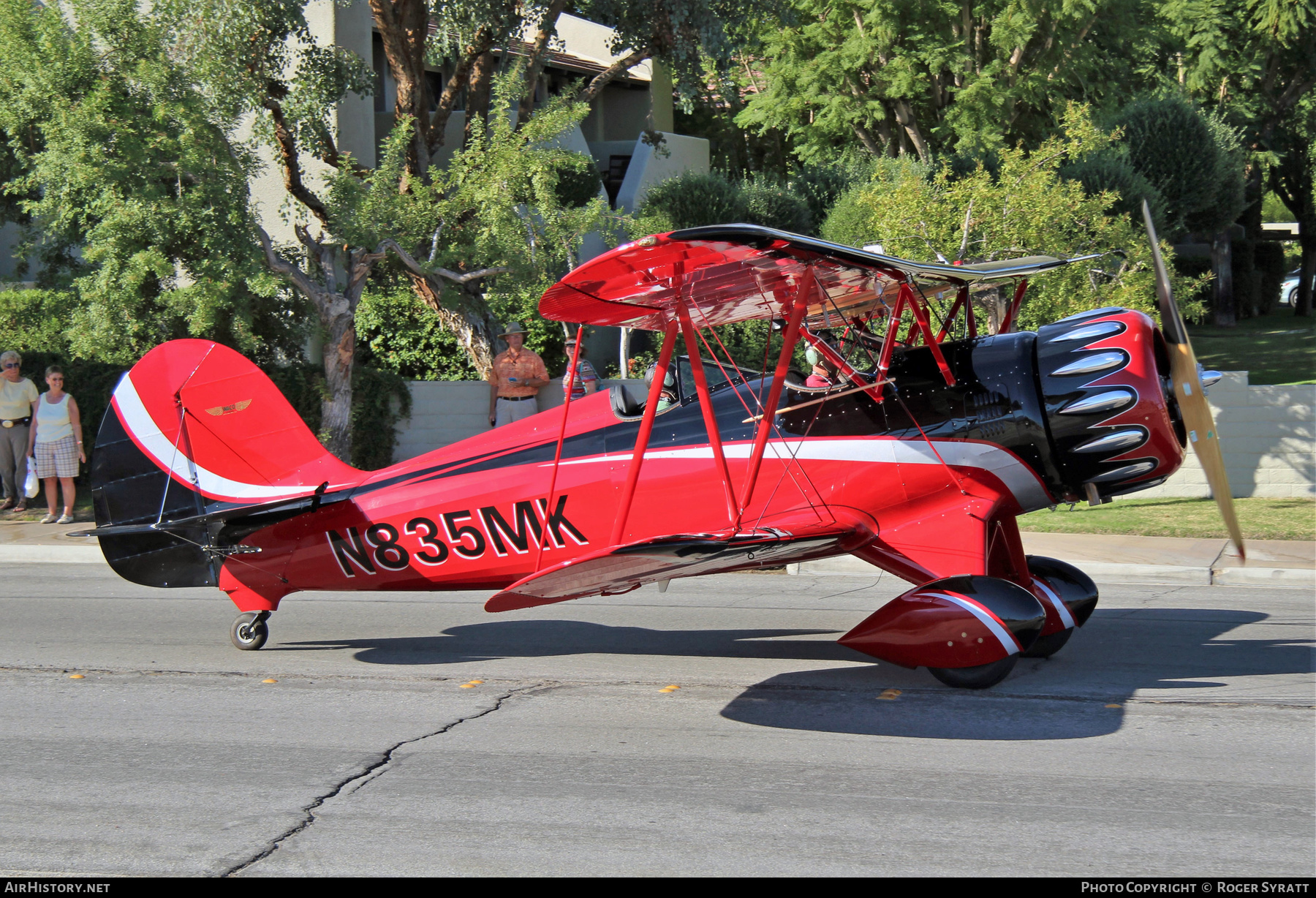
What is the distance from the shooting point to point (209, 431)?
6.96 metres

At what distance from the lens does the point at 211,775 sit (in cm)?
468

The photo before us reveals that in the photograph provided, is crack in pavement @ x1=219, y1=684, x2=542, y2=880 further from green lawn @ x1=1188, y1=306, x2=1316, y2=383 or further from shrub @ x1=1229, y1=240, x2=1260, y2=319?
shrub @ x1=1229, y1=240, x2=1260, y2=319

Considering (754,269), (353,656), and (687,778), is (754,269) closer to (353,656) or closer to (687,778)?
(687,778)

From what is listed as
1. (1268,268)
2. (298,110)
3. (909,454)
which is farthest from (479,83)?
(1268,268)

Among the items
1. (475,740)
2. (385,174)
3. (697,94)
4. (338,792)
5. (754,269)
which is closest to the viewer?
(338,792)

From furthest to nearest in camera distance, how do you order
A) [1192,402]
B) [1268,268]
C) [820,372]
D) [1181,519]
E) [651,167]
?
[1268,268] < [651,167] < [1181,519] < [820,372] < [1192,402]

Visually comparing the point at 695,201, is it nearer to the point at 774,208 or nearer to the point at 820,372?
the point at 774,208

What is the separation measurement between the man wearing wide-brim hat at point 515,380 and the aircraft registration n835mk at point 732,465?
19.8ft

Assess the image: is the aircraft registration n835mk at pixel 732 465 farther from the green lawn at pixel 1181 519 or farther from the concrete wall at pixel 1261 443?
the concrete wall at pixel 1261 443

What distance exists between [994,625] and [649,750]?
5.81 ft

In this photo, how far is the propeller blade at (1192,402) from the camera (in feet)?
17.4

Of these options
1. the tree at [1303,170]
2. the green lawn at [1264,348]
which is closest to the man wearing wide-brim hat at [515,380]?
the green lawn at [1264,348]

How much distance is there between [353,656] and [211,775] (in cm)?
220
